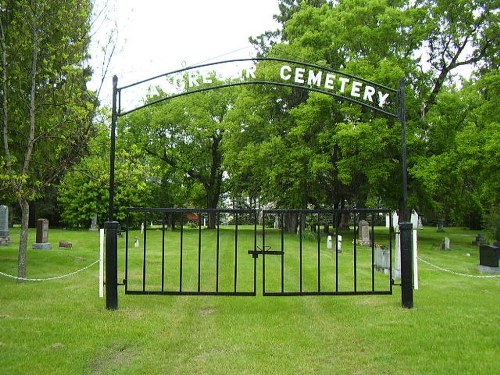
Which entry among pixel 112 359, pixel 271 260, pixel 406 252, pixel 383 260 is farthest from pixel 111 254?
pixel 271 260

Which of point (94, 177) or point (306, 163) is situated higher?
point (306, 163)

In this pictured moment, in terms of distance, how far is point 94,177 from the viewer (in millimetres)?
12188

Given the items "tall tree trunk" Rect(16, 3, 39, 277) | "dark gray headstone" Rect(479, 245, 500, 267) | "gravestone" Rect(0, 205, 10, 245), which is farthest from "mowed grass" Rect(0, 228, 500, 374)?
"gravestone" Rect(0, 205, 10, 245)

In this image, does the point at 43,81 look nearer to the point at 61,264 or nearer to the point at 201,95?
the point at 61,264

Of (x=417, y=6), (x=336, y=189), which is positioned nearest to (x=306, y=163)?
(x=336, y=189)

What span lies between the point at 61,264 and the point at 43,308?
24.3 ft

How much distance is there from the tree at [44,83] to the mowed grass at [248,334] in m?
3.28

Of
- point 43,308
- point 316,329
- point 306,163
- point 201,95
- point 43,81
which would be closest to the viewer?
point 316,329

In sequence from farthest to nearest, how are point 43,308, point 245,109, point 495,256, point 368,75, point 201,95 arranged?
point 201,95 < point 245,109 < point 368,75 < point 495,256 < point 43,308

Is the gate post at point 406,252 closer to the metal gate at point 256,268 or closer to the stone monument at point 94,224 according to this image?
the metal gate at point 256,268

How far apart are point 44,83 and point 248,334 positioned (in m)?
8.47

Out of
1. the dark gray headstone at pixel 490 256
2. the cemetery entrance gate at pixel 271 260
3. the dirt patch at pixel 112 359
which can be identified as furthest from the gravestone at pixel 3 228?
the dark gray headstone at pixel 490 256

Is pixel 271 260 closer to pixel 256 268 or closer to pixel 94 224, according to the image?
pixel 256 268

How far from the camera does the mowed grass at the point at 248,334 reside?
5.17 metres
